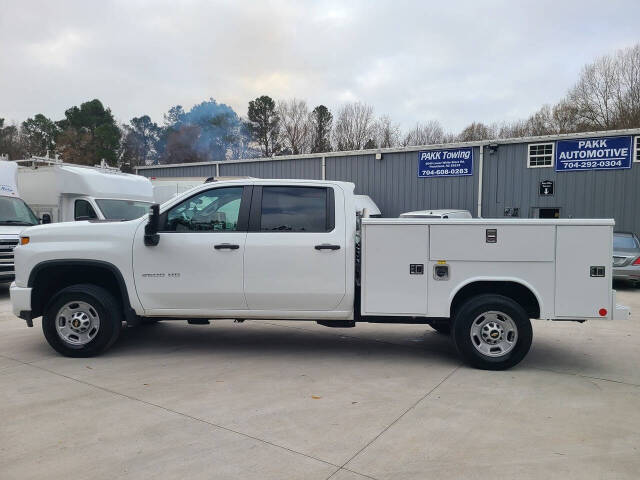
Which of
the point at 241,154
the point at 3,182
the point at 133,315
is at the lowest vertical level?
the point at 133,315

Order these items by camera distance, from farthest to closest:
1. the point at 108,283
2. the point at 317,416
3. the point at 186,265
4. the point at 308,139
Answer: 1. the point at 308,139
2. the point at 108,283
3. the point at 186,265
4. the point at 317,416

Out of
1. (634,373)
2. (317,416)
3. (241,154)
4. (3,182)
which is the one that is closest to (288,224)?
(317,416)

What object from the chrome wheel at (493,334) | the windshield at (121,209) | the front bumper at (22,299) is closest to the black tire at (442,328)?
the chrome wheel at (493,334)

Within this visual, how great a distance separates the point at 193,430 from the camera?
373 cm

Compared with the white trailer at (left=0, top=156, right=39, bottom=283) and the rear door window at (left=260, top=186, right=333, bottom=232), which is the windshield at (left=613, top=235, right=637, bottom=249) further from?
the white trailer at (left=0, top=156, right=39, bottom=283)

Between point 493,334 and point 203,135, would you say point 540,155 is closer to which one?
point 493,334

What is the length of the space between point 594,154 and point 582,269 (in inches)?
525

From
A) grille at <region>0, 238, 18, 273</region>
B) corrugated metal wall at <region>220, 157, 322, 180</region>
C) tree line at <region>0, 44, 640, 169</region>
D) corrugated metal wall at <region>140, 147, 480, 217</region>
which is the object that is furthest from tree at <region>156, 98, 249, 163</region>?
grille at <region>0, 238, 18, 273</region>

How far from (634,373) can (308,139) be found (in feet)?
149

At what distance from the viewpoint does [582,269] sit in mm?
5062

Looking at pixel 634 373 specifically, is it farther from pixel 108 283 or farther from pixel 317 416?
pixel 108 283

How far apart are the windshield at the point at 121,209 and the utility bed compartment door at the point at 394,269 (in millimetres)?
8002

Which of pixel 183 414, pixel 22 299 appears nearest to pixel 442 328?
pixel 183 414

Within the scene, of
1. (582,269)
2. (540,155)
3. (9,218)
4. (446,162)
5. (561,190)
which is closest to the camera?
(582,269)
